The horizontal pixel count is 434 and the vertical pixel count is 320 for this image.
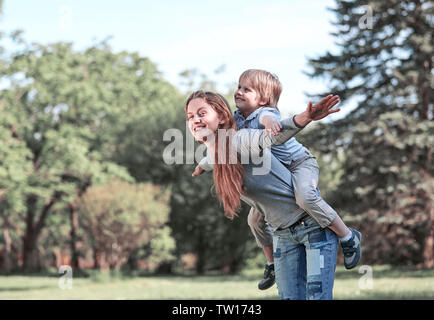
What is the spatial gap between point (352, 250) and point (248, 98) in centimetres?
92

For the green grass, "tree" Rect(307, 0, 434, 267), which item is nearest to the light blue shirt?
the green grass

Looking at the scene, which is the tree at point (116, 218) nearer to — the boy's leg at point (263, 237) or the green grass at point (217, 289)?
the green grass at point (217, 289)

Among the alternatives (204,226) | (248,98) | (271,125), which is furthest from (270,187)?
(204,226)

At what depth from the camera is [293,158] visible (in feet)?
8.67

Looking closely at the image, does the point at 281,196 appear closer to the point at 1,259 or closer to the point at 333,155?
the point at 333,155

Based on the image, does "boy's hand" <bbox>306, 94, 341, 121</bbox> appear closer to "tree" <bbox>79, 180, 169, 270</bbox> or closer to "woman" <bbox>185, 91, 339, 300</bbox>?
"woman" <bbox>185, 91, 339, 300</bbox>

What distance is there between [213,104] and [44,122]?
1148 inches

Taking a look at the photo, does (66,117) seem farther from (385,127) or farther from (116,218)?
(385,127)

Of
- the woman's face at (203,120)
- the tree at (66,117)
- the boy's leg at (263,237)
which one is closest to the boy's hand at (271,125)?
the woman's face at (203,120)

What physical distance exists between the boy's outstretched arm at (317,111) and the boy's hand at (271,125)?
8 cm

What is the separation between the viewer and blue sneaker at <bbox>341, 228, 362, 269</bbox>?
2.67 meters

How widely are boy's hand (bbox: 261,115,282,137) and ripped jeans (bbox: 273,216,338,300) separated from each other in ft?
1.86

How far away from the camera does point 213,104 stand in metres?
2.55

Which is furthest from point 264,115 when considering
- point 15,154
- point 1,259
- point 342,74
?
point 1,259
